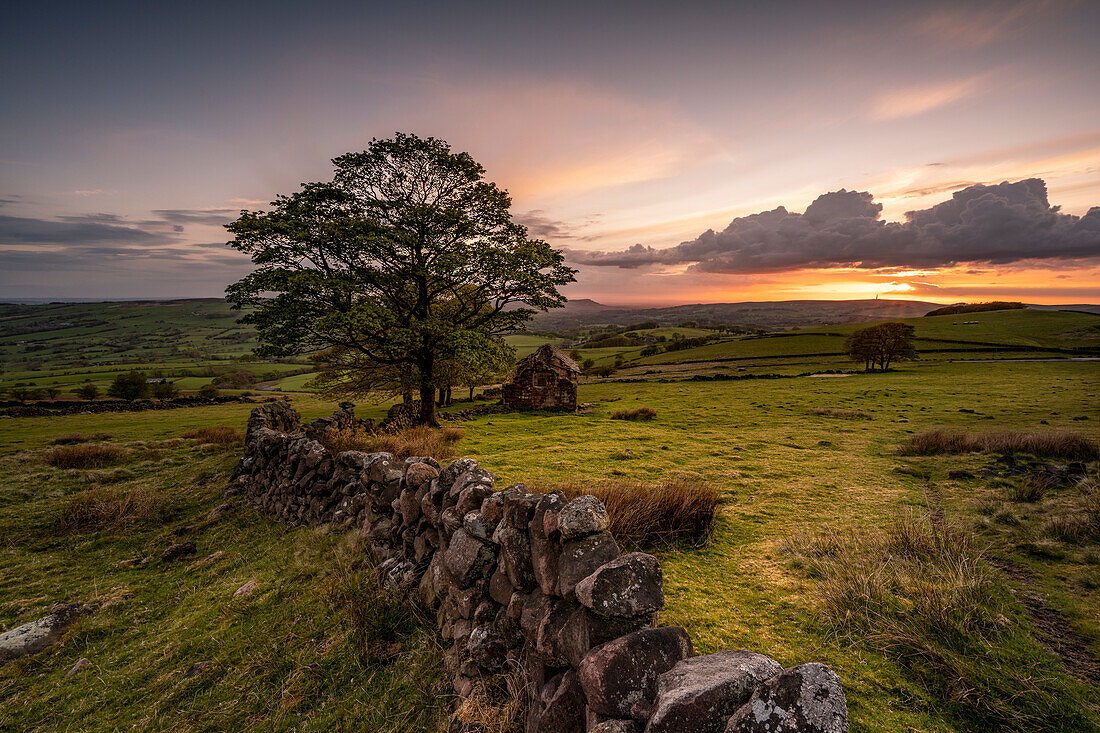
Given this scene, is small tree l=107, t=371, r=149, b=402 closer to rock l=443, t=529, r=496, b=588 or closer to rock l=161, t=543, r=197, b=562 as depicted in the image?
rock l=161, t=543, r=197, b=562

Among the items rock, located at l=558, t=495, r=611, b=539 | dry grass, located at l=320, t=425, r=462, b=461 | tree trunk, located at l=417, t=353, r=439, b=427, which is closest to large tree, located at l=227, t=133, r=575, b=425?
tree trunk, located at l=417, t=353, r=439, b=427

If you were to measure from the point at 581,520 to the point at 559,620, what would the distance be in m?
0.90

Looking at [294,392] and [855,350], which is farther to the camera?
[294,392]

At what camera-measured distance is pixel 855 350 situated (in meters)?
49.3

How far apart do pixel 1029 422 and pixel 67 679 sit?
90.9 ft

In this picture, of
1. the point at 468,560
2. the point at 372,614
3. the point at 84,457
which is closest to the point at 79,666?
the point at 372,614

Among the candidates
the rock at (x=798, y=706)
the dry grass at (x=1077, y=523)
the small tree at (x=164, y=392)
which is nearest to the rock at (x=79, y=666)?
the rock at (x=798, y=706)

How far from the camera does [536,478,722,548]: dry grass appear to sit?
5.87m

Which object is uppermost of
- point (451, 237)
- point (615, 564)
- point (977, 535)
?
point (451, 237)

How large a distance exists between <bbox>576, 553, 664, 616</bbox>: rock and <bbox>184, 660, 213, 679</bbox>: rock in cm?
531

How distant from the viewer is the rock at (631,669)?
2625mm

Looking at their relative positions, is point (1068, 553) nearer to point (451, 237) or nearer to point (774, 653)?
point (774, 653)

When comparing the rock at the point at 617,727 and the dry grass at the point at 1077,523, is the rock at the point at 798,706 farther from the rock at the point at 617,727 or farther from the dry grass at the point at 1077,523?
the dry grass at the point at 1077,523

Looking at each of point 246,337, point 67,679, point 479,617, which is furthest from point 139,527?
point 246,337
